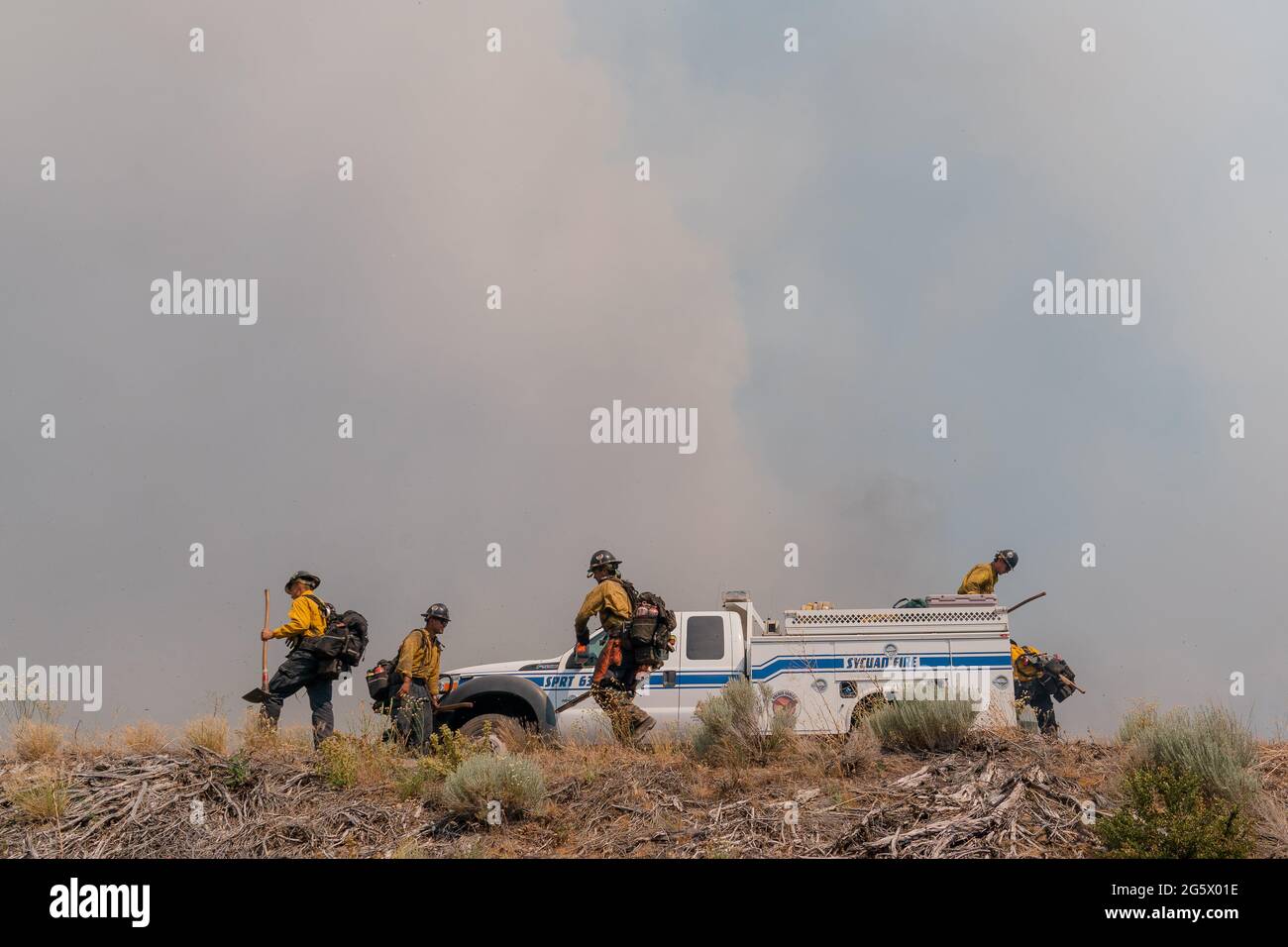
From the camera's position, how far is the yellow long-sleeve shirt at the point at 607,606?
12383 millimetres

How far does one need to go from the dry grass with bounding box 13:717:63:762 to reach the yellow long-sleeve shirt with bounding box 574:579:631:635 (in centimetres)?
519

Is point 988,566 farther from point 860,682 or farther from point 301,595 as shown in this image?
point 301,595

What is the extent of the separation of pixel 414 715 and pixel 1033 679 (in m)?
7.46

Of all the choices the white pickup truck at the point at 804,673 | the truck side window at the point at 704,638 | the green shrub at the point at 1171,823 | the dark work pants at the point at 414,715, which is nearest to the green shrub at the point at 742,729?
the white pickup truck at the point at 804,673

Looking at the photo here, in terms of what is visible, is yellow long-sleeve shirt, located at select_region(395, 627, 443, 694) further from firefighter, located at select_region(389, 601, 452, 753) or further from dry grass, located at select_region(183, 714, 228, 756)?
dry grass, located at select_region(183, 714, 228, 756)

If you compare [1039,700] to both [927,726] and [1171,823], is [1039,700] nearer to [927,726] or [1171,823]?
[927,726]

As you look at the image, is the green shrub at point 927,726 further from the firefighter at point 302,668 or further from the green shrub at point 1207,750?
the firefighter at point 302,668

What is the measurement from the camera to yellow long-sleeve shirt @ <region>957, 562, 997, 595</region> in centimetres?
1444

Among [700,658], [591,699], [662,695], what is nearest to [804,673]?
[700,658]

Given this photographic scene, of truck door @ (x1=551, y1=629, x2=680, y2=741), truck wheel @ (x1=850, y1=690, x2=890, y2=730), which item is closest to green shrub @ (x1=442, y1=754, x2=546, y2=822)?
truck door @ (x1=551, y1=629, x2=680, y2=741)

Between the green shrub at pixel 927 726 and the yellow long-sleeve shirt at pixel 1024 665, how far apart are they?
403cm

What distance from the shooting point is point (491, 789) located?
380 inches
